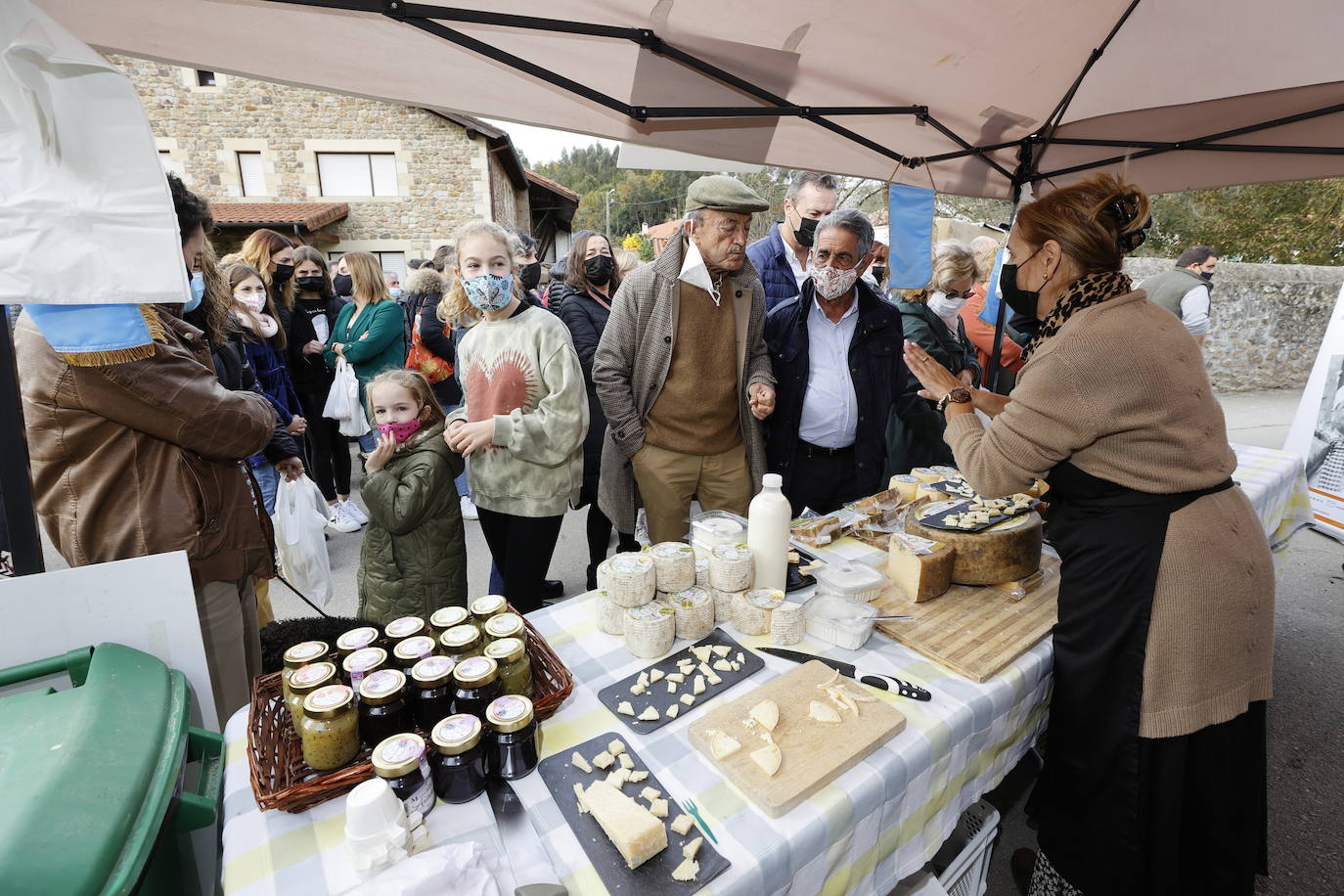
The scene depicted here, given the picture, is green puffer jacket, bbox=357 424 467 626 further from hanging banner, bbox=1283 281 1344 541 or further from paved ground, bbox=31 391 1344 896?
hanging banner, bbox=1283 281 1344 541


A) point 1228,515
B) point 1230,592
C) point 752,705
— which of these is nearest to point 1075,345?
point 1228,515

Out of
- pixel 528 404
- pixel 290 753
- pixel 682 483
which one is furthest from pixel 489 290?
pixel 290 753

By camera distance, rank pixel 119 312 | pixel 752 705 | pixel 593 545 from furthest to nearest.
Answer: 1. pixel 593 545
2. pixel 119 312
3. pixel 752 705

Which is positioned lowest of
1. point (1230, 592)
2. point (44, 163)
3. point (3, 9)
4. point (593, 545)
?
point (593, 545)

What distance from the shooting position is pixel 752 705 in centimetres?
129

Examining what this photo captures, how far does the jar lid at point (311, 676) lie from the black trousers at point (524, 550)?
4.42ft

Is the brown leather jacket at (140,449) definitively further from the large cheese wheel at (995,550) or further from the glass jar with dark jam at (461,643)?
the large cheese wheel at (995,550)

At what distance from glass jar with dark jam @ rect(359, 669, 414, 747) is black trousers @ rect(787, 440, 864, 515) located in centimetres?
Answer: 199

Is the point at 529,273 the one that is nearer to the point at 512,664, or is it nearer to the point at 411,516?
the point at 411,516

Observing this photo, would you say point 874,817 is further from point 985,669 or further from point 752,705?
point 985,669

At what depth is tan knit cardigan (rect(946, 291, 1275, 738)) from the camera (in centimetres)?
141

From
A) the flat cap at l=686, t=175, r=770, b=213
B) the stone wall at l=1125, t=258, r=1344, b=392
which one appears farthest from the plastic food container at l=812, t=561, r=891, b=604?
the stone wall at l=1125, t=258, r=1344, b=392

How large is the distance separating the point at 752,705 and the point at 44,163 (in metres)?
1.84

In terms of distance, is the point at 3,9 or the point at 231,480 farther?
the point at 231,480
